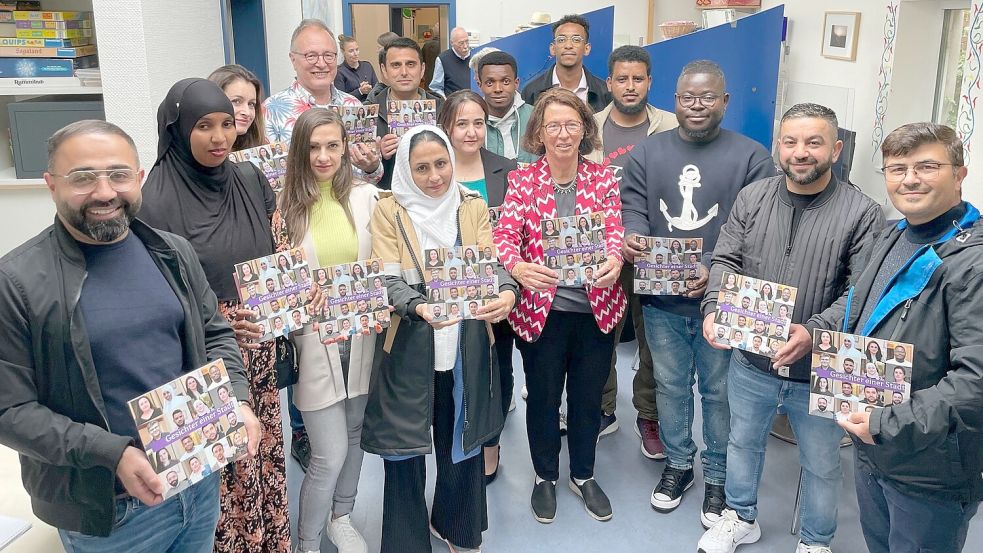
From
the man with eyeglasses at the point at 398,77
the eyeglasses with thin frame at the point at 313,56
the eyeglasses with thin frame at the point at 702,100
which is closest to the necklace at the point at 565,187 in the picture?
the eyeglasses with thin frame at the point at 702,100

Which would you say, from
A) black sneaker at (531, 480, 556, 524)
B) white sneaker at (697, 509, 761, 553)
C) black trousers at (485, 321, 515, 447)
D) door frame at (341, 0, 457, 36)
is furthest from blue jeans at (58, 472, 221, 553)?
door frame at (341, 0, 457, 36)

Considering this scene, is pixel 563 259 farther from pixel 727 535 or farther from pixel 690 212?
pixel 727 535

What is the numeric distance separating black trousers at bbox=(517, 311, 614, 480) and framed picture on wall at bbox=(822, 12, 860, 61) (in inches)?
121

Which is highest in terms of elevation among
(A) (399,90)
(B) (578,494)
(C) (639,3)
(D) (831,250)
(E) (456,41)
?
(C) (639,3)

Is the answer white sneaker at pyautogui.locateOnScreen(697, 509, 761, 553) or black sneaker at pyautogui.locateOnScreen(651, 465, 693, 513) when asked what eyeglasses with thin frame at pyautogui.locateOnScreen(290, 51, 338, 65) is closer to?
black sneaker at pyautogui.locateOnScreen(651, 465, 693, 513)

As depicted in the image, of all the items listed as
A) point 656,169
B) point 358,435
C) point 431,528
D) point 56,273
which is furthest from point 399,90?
point 56,273

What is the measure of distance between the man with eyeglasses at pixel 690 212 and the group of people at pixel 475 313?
0.5 inches

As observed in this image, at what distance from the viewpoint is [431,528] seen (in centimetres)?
327

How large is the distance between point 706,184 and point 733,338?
771 mm

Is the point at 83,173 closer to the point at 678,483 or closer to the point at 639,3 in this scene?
the point at 678,483

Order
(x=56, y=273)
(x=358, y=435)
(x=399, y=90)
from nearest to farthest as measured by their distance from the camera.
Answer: (x=56, y=273)
(x=358, y=435)
(x=399, y=90)

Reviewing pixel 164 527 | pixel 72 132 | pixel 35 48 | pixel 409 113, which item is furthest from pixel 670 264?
pixel 35 48

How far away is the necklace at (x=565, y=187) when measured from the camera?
3.14m

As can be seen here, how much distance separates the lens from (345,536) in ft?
10.2
